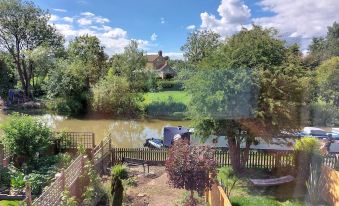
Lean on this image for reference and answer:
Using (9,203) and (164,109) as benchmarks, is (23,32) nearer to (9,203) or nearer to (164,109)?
(164,109)

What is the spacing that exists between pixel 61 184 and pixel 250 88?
6595 mm

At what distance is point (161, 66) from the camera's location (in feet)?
225

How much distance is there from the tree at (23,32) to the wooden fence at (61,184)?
1215 inches

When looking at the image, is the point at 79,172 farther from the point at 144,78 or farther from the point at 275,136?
the point at 144,78

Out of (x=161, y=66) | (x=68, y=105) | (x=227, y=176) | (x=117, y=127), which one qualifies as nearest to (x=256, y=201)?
(x=227, y=176)

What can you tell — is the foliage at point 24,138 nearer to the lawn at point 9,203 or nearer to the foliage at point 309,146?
the lawn at point 9,203

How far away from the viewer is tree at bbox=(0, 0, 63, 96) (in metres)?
35.1

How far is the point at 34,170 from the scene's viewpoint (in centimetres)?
1109

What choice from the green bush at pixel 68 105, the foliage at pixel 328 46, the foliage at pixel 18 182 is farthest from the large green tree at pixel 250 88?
the foliage at pixel 328 46

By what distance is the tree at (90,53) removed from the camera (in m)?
35.5

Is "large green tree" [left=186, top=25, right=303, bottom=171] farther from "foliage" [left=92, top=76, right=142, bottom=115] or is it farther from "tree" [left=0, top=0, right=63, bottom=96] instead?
"tree" [left=0, top=0, right=63, bottom=96]

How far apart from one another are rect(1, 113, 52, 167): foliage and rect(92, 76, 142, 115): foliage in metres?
18.0

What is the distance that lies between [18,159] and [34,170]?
57.6 inches

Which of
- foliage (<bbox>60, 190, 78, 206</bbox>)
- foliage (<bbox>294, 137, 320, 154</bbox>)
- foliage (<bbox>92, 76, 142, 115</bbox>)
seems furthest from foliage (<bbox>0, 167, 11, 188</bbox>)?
foliage (<bbox>92, 76, 142, 115</bbox>)
